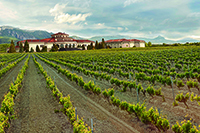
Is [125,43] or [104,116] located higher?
[125,43]

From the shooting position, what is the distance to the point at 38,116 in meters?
9.00

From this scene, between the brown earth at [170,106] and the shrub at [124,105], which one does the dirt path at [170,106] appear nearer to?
the brown earth at [170,106]

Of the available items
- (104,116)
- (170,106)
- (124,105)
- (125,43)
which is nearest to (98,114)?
(104,116)

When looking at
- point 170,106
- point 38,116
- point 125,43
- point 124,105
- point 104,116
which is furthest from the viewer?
point 125,43

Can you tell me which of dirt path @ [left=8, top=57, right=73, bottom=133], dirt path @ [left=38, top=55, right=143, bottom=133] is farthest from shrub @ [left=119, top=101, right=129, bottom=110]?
dirt path @ [left=8, top=57, right=73, bottom=133]

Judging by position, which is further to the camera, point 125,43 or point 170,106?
point 125,43

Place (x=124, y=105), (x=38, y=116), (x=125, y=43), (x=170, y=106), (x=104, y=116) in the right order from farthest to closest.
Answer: (x=125, y=43) < (x=170, y=106) < (x=38, y=116) < (x=104, y=116) < (x=124, y=105)

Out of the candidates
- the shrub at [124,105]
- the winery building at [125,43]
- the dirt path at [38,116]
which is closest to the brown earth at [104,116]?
the shrub at [124,105]

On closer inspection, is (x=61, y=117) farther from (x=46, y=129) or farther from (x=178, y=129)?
(x=178, y=129)

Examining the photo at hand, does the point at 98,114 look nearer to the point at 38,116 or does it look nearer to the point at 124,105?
the point at 124,105

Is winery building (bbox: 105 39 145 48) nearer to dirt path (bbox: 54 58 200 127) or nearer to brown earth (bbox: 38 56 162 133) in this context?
dirt path (bbox: 54 58 200 127)

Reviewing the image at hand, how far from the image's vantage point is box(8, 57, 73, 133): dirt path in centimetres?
774

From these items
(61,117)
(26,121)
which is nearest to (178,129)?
(61,117)

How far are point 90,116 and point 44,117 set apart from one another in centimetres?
287
